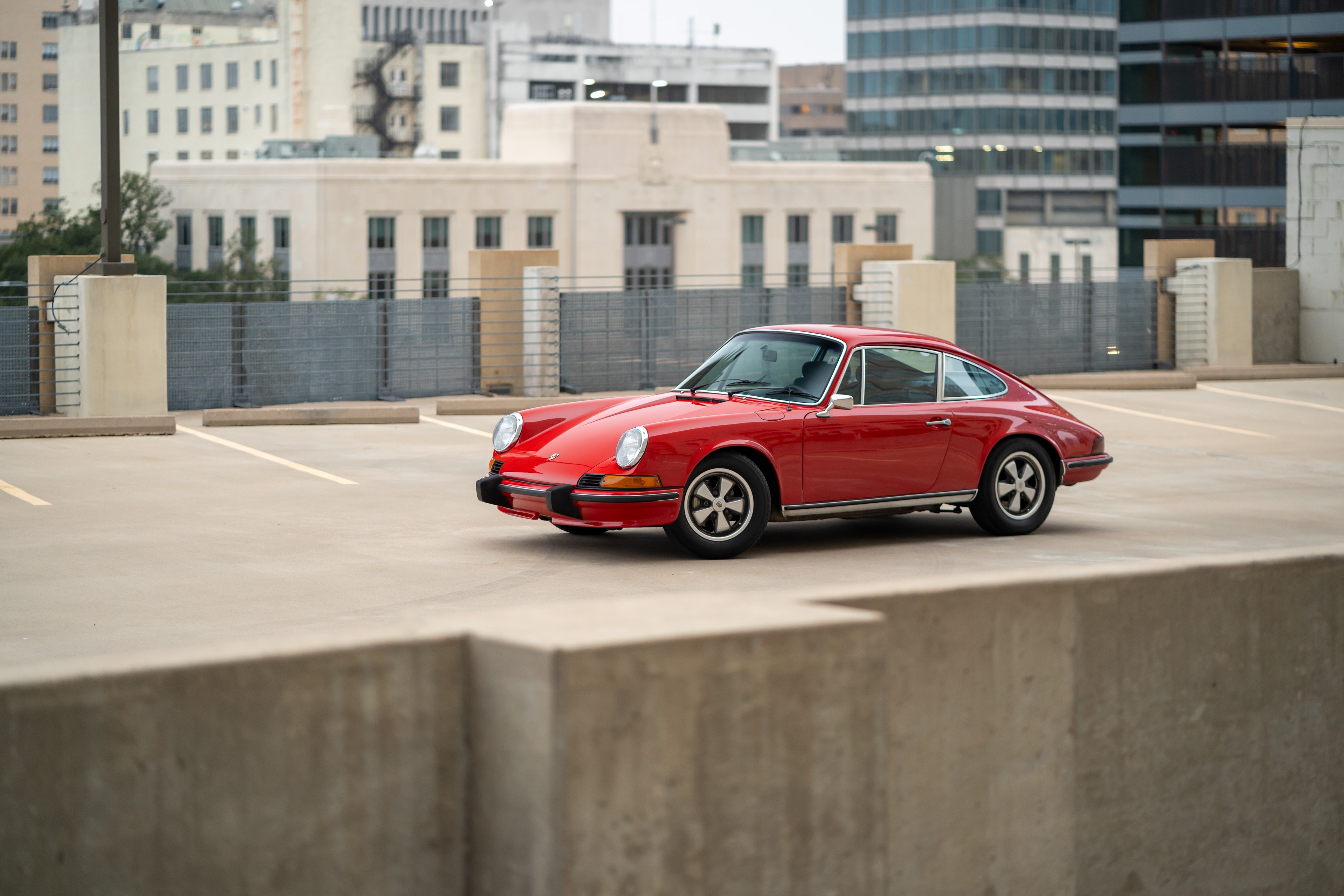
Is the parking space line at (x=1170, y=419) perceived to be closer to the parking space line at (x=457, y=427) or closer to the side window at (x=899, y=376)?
the parking space line at (x=457, y=427)

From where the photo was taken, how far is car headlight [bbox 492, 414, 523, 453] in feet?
36.1

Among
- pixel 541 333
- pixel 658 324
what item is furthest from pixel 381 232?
pixel 541 333

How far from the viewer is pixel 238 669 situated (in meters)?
3.46

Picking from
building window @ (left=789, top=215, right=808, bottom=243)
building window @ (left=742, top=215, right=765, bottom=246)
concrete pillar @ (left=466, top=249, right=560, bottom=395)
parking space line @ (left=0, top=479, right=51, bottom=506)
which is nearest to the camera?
parking space line @ (left=0, top=479, right=51, bottom=506)

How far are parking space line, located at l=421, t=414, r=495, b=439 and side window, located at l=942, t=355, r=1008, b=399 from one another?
7.03 meters

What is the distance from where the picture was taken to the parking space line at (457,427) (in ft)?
59.4

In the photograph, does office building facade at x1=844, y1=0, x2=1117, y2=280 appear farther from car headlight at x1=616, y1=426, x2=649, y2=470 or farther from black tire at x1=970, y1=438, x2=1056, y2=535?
car headlight at x1=616, y1=426, x2=649, y2=470

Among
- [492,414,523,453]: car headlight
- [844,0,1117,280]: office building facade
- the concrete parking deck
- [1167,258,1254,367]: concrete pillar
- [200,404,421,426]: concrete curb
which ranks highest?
[844,0,1117,280]: office building facade

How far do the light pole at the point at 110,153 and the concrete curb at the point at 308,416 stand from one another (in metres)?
1.89

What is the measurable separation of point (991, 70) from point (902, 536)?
126 metres

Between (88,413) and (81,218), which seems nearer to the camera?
(88,413)

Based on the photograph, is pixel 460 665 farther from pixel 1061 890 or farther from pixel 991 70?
pixel 991 70

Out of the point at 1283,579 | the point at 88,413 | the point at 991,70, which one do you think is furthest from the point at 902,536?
the point at 991,70

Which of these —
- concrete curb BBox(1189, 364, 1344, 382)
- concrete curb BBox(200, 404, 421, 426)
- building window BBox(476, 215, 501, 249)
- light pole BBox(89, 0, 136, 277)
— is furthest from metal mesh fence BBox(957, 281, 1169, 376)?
building window BBox(476, 215, 501, 249)
